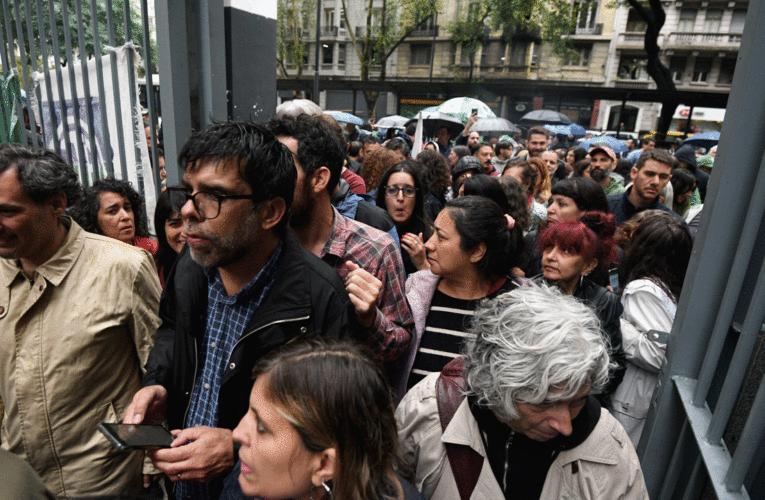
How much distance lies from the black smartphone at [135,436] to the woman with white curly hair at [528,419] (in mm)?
840

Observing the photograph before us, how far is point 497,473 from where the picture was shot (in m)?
1.59

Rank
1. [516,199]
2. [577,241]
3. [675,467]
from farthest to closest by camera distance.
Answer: [516,199] → [577,241] → [675,467]

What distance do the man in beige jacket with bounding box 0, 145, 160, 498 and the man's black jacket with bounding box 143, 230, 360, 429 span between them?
9.6 inches

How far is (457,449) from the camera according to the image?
1.61m

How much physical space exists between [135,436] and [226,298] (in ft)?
1.67

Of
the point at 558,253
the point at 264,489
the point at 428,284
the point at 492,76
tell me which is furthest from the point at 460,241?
the point at 492,76

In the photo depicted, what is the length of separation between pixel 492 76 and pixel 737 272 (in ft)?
122

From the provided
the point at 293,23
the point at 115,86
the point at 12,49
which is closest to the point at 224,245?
the point at 115,86

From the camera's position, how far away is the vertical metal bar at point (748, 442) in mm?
1160

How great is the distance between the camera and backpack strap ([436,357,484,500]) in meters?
1.59

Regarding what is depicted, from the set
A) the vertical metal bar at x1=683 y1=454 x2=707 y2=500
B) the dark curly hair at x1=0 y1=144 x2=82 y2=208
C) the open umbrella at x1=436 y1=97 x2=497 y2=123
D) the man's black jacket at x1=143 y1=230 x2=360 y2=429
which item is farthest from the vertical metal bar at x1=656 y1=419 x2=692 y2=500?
the open umbrella at x1=436 y1=97 x2=497 y2=123

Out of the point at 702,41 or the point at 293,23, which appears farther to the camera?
the point at 702,41

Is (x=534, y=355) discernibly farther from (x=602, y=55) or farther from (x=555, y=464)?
(x=602, y=55)

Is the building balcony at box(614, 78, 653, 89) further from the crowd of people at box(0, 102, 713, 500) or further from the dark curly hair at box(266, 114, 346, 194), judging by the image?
the dark curly hair at box(266, 114, 346, 194)
